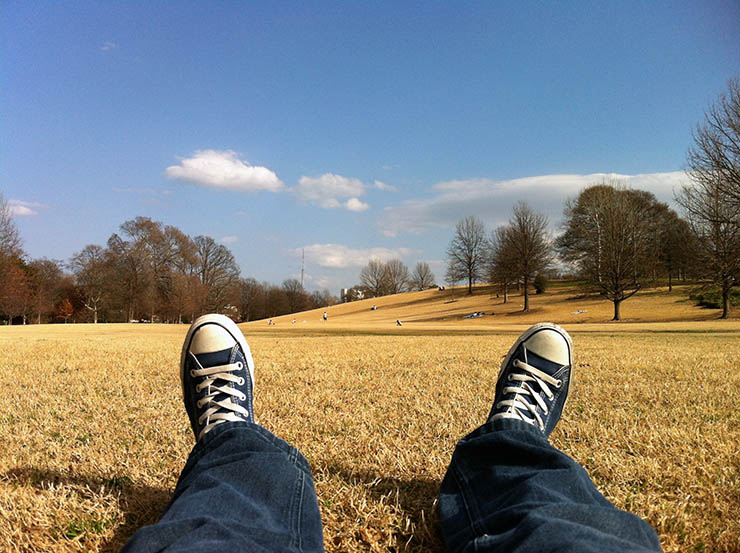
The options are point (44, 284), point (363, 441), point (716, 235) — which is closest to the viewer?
point (363, 441)

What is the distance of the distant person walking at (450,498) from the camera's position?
1145 millimetres

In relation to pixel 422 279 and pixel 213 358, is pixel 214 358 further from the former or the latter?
pixel 422 279

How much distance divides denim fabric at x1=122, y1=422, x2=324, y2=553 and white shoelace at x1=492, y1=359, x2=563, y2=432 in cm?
87

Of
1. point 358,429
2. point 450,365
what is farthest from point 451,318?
point 358,429

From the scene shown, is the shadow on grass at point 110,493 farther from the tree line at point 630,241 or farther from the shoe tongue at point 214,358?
the tree line at point 630,241

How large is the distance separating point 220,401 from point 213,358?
294 mm

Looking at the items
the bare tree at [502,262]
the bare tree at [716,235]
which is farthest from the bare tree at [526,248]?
the bare tree at [716,235]

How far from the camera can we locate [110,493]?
183 centimetres

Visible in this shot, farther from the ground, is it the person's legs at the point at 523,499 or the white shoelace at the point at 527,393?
the white shoelace at the point at 527,393

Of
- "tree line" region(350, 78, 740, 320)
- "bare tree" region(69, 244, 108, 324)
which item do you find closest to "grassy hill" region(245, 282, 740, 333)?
Result: "tree line" region(350, 78, 740, 320)

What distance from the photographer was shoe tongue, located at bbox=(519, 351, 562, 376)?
227 cm

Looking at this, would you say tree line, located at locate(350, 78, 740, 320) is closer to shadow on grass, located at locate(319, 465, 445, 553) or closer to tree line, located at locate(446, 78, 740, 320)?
tree line, located at locate(446, 78, 740, 320)

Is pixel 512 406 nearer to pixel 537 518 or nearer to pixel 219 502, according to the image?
pixel 537 518

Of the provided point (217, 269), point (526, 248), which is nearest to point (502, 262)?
point (526, 248)
